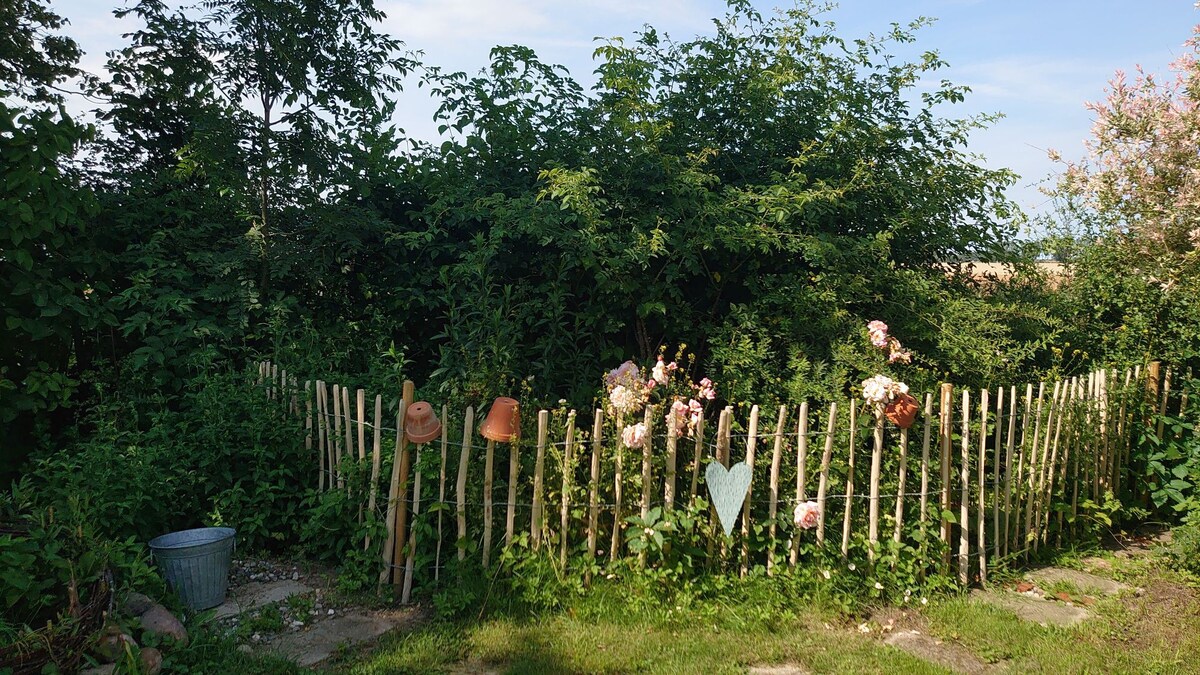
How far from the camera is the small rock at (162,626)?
3.65 meters

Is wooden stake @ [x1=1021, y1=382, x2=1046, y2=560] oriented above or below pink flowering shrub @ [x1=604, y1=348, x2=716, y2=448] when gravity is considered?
below

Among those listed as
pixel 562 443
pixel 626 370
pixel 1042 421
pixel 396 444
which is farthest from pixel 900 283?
pixel 396 444

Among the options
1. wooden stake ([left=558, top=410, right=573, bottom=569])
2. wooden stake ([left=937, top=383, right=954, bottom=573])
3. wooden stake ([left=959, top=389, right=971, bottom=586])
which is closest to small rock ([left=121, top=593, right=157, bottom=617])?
wooden stake ([left=558, top=410, right=573, bottom=569])

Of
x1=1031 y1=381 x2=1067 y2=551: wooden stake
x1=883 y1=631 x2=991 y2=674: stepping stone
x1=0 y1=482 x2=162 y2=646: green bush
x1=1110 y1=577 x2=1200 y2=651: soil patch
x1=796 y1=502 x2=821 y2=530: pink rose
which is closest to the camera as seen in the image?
x1=0 y1=482 x2=162 y2=646: green bush

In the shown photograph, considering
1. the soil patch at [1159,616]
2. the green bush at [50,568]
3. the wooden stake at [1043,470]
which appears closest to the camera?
the green bush at [50,568]

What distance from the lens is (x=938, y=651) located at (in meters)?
3.89

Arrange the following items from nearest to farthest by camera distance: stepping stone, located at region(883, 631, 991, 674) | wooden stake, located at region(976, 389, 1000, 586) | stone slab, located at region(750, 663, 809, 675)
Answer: stone slab, located at region(750, 663, 809, 675) < stepping stone, located at region(883, 631, 991, 674) < wooden stake, located at region(976, 389, 1000, 586)

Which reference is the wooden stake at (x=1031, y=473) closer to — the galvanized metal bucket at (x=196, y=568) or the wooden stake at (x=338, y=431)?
the wooden stake at (x=338, y=431)

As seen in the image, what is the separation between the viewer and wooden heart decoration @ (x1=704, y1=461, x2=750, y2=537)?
4246 millimetres

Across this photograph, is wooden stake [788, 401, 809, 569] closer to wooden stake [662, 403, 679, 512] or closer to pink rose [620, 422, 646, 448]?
wooden stake [662, 403, 679, 512]

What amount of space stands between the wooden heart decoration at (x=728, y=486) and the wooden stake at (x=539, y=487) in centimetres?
91

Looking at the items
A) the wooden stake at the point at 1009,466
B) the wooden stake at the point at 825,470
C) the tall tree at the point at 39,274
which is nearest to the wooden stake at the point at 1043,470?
the wooden stake at the point at 1009,466

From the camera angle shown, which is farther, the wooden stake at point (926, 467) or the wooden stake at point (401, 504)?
the wooden stake at point (926, 467)

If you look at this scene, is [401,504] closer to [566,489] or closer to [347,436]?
Result: [347,436]
